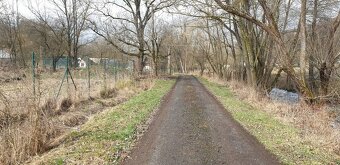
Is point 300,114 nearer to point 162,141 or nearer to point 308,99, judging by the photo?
point 308,99

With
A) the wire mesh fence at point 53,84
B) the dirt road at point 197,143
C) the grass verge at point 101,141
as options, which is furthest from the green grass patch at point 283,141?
the wire mesh fence at point 53,84

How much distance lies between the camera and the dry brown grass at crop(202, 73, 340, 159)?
8.51 meters

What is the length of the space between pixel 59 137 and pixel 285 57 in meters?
10.1

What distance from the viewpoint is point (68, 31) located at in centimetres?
5272

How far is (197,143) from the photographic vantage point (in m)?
8.18

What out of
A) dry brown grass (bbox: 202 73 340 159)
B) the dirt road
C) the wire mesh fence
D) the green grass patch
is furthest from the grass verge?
dry brown grass (bbox: 202 73 340 159)

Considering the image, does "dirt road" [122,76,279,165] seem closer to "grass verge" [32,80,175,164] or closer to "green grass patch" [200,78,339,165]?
"green grass patch" [200,78,339,165]

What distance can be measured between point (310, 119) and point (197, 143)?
209 inches

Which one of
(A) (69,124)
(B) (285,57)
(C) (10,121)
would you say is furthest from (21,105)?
(B) (285,57)

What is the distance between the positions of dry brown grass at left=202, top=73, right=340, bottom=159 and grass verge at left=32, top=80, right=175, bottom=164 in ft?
15.9

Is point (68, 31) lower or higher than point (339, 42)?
higher

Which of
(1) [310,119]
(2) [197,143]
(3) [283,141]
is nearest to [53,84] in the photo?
(2) [197,143]

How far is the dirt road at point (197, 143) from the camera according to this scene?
6.89 metres

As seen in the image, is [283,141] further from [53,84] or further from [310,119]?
[53,84]
